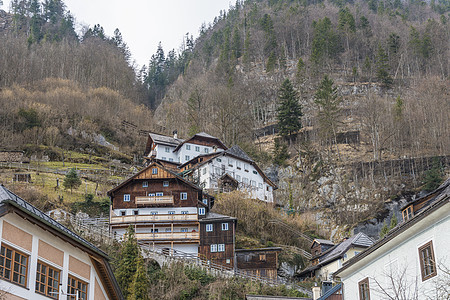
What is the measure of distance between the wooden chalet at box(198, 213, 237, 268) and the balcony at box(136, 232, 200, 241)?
0.79 meters

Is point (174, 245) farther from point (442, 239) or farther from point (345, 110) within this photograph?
point (345, 110)

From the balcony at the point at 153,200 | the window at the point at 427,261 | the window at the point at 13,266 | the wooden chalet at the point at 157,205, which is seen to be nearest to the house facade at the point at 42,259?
the window at the point at 13,266

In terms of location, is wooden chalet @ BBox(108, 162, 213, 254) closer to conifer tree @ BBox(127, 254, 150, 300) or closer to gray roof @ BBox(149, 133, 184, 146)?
conifer tree @ BBox(127, 254, 150, 300)

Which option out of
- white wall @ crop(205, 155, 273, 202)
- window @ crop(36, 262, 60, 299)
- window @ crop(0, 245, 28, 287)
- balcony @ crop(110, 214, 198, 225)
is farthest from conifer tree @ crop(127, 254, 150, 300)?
white wall @ crop(205, 155, 273, 202)

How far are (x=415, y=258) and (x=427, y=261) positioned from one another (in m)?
0.59

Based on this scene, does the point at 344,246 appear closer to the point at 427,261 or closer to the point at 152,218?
the point at 152,218

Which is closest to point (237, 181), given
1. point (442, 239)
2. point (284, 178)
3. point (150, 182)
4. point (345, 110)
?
point (284, 178)

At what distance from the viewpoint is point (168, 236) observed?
49.3 meters

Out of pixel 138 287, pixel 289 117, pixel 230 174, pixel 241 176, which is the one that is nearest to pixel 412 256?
pixel 138 287

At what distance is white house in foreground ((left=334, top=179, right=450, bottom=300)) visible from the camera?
15648mm

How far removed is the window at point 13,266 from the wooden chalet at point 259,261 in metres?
35.3

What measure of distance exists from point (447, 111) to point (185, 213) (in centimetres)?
4930

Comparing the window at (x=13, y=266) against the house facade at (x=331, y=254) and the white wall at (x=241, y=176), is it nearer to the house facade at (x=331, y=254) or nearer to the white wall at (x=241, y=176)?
the house facade at (x=331, y=254)

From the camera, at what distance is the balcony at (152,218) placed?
167 feet
